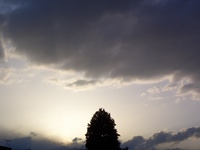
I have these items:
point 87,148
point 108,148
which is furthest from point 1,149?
point 108,148

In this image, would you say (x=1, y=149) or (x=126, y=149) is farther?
(x=1, y=149)

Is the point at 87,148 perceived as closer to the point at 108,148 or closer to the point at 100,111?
the point at 108,148

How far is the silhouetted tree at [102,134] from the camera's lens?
2453 inches

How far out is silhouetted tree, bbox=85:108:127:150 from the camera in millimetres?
62303

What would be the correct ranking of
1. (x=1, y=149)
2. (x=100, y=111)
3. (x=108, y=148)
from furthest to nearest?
(x=1, y=149)
(x=100, y=111)
(x=108, y=148)

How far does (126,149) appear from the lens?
64.3 metres

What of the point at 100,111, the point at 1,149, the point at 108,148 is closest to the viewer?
the point at 108,148

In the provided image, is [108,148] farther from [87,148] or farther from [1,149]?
[1,149]

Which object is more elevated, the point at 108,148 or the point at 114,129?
the point at 114,129

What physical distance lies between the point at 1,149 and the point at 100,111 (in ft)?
103

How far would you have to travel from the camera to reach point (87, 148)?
63.3 m

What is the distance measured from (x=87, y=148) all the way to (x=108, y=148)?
5.12 metres

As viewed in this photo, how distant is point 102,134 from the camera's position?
63.8 metres

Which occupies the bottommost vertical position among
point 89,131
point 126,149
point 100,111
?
point 126,149
